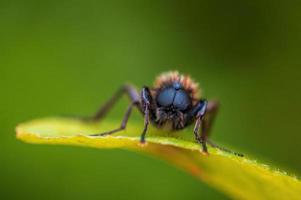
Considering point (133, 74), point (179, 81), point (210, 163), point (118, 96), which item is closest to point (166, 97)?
point (179, 81)

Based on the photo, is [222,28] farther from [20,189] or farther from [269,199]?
[269,199]

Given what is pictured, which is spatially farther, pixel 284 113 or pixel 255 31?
pixel 255 31

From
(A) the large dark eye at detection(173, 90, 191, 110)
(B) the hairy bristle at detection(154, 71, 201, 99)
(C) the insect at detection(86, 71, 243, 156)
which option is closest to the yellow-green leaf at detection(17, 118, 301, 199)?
(C) the insect at detection(86, 71, 243, 156)

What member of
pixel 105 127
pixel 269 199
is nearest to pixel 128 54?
pixel 105 127

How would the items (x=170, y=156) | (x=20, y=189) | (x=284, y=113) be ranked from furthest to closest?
(x=284, y=113) → (x=20, y=189) → (x=170, y=156)

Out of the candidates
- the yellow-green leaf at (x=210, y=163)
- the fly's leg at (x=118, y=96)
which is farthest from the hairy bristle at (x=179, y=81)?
the yellow-green leaf at (x=210, y=163)

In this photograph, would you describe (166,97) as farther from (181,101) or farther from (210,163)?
(210,163)
